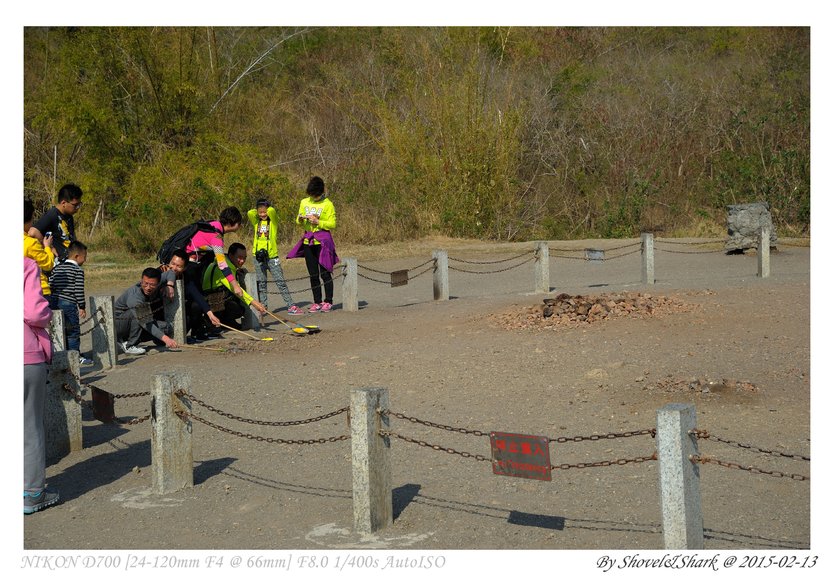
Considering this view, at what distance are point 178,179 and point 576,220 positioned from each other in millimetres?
10506

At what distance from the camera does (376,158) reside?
28.6 m

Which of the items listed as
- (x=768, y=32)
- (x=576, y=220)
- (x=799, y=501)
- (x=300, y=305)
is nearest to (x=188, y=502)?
(x=799, y=501)

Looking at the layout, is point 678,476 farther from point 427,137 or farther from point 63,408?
point 427,137

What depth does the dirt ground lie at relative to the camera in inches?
236

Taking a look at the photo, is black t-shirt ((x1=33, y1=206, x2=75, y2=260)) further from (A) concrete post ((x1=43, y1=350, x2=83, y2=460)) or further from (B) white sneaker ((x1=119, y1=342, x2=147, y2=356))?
(A) concrete post ((x1=43, y1=350, x2=83, y2=460))

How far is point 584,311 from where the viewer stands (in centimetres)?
1191

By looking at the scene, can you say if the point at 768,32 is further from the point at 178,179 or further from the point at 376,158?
the point at 178,179

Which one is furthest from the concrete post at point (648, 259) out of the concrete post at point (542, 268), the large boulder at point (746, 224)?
the large boulder at point (746, 224)

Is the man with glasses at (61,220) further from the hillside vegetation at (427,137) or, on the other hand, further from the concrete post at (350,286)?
the hillside vegetation at (427,137)

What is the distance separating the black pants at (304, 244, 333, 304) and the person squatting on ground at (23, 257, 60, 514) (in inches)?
317

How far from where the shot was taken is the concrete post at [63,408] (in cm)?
770

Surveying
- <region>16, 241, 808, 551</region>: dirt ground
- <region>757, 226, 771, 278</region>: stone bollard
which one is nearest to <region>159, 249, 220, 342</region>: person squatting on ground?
<region>16, 241, 808, 551</region>: dirt ground

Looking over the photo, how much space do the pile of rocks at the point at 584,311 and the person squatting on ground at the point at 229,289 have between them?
3065mm

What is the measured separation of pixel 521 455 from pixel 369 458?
35.1 inches
